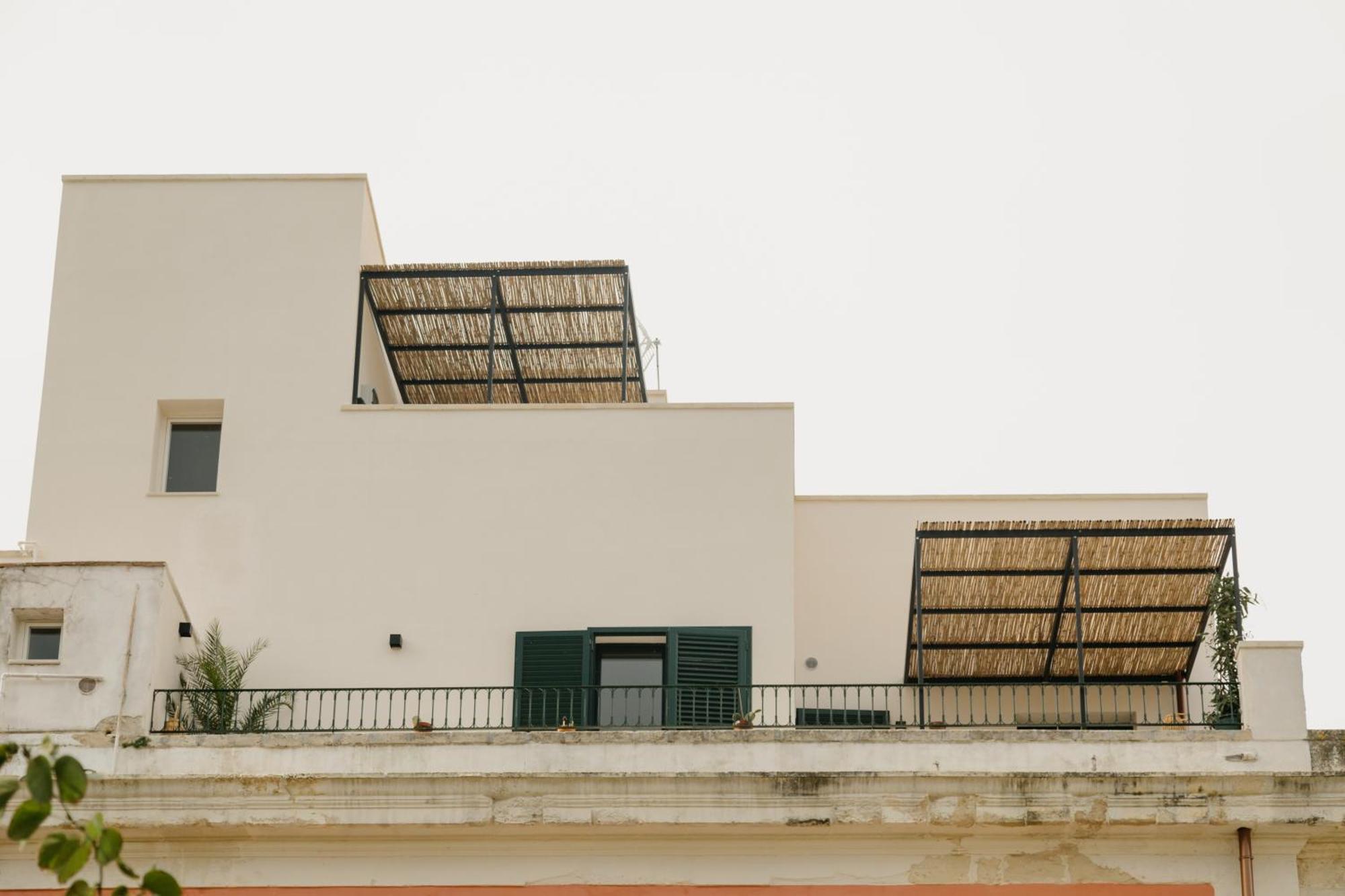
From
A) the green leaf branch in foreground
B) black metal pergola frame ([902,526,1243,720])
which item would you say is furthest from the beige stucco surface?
the green leaf branch in foreground

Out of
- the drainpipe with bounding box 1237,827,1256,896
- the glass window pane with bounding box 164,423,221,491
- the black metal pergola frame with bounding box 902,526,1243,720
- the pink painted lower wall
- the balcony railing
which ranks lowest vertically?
the pink painted lower wall

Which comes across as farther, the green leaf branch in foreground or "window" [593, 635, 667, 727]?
"window" [593, 635, 667, 727]

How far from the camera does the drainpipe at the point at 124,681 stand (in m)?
15.3

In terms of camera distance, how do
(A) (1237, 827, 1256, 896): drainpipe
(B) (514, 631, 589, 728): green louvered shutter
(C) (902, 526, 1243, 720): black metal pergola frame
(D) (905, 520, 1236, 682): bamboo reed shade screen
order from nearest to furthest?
1. (A) (1237, 827, 1256, 896): drainpipe
2. (B) (514, 631, 589, 728): green louvered shutter
3. (C) (902, 526, 1243, 720): black metal pergola frame
4. (D) (905, 520, 1236, 682): bamboo reed shade screen

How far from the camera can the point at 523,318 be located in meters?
21.6

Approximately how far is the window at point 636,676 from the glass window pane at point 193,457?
3.94m

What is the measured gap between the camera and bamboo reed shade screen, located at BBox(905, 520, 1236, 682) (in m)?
18.7

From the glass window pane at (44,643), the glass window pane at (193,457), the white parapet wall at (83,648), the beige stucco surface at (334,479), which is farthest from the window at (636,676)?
the glass window pane at (44,643)

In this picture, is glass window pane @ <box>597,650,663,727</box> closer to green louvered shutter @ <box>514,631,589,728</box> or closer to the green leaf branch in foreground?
green louvered shutter @ <box>514,631,589,728</box>

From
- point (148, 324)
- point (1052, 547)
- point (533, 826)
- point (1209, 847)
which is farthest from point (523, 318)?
point (1209, 847)

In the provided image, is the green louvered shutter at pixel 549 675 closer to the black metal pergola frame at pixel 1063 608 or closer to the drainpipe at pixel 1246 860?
the black metal pergola frame at pixel 1063 608

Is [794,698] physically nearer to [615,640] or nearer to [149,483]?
[615,640]

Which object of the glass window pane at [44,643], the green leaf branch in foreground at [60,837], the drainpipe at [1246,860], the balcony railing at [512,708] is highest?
the glass window pane at [44,643]

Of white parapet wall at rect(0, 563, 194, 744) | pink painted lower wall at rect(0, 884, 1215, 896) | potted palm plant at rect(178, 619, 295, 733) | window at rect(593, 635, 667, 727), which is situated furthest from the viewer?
window at rect(593, 635, 667, 727)
